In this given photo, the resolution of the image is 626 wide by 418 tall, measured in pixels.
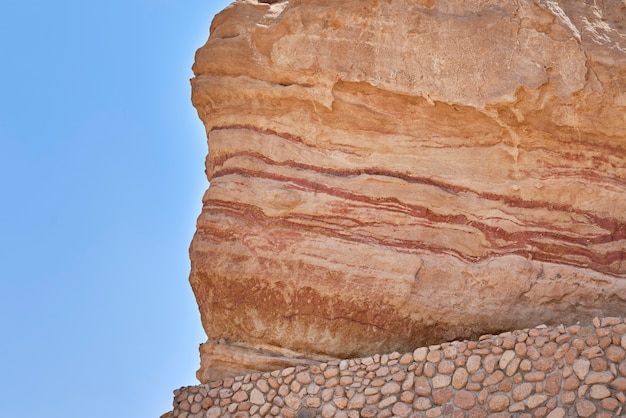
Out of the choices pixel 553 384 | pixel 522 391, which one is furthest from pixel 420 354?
pixel 553 384

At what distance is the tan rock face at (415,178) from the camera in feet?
37.0

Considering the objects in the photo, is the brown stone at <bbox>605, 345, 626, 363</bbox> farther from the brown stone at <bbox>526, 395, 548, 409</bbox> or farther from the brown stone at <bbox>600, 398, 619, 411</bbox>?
the brown stone at <bbox>526, 395, 548, 409</bbox>

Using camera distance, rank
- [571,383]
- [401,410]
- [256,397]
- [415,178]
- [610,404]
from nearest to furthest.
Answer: [610,404] → [571,383] → [401,410] → [256,397] → [415,178]

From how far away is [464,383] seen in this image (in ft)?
32.5

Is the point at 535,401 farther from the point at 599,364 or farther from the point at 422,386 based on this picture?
the point at 422,386

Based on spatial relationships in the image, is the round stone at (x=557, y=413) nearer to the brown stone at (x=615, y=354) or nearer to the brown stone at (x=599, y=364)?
the brown stone at (x=599, y=364)

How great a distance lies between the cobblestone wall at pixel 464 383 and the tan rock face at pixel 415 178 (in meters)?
0.82

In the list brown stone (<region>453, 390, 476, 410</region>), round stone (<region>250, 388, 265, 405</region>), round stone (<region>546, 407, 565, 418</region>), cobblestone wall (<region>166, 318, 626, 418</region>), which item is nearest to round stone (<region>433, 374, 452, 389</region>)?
cobblestone wall (<region>166, 318, 626, 418</region>)

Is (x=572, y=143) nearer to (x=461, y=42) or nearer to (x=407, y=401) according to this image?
(x=461, y=42)

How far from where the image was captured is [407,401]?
10.0 metres

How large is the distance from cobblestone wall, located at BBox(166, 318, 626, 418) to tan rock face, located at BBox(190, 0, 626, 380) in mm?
817

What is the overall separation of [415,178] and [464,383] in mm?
2919

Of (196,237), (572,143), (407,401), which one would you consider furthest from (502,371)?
(196,237)

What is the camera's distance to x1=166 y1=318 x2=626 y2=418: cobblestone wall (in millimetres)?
9430
